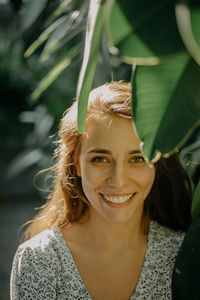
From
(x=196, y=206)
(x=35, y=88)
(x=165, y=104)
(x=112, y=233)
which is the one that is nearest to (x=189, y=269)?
(x=196, y=206)

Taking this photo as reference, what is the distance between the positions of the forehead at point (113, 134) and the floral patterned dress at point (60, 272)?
31cm

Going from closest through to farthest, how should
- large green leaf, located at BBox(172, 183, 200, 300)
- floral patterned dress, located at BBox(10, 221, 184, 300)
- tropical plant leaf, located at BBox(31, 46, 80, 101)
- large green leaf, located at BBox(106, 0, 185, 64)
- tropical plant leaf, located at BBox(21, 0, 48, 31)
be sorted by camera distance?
large green leaf, located at BBox(106, 0, 185, 64) → large green leaf, located at BBox(172, 183, 200, 300) → tropical plant leaf, located at BBox(31, 46, 80, 101) → floral patterned dress, located at BBox(10, 221, 184, 300) → tropical plant leaf, located at BBox(21, 0, 48, 31)

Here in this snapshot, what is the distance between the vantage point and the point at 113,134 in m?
0.91

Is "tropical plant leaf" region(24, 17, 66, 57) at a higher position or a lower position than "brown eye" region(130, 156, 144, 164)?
higher

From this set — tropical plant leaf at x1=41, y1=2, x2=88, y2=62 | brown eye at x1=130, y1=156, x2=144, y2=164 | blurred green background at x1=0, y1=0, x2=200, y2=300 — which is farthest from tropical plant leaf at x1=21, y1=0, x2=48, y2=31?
brown eye at x1=130, y1=156, x2=144, y2=164

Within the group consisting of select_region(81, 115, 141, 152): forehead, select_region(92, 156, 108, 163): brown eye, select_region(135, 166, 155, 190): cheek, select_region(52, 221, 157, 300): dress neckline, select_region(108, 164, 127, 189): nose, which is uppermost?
select_region(81, 115, 141, 152): forehead

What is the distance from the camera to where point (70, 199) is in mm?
1166

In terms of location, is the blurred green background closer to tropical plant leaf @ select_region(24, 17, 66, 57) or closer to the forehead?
tropical plant leaf @ select_region(24, 17, 66, 57)

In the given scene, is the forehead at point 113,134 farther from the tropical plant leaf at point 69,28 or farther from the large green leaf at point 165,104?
the large green leaf at point 165,104

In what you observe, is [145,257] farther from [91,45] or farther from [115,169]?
[91,45]

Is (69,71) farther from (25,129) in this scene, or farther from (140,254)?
(25,129)

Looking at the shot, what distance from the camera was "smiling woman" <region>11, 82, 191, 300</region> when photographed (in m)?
0.93

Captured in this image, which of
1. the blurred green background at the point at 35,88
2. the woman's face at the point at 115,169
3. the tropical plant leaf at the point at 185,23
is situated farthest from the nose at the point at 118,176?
the tropical plant leaf at the point at 185,23

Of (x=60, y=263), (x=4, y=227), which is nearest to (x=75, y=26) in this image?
(x=60, y=263)
